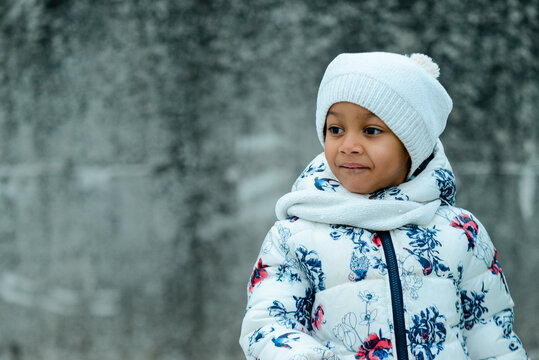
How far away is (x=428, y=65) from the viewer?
1.63m

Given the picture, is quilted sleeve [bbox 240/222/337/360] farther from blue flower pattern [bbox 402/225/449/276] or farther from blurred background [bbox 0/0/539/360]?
blurred background [bbox 0/0/539/360]

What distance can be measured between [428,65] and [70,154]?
2360 millimetres

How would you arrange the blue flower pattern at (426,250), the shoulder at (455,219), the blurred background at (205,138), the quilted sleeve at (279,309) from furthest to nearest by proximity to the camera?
the blurred background at (205,138), the shoulder at (455,219), the blue flower pattern at (426,250), the quilted sleeve at (279,309)

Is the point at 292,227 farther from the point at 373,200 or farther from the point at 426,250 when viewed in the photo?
the point at 426,250

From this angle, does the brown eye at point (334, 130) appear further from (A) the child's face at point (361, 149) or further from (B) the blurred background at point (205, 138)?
(B) the blurred background at point (205, 138)

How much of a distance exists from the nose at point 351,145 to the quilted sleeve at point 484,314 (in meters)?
0.42

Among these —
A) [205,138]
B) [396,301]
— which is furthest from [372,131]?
[205,138]

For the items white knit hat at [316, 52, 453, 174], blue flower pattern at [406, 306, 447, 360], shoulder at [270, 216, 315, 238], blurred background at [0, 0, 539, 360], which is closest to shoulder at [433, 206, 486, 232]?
white knit hat at [316, 52, 453, 174]

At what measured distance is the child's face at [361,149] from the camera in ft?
5.01

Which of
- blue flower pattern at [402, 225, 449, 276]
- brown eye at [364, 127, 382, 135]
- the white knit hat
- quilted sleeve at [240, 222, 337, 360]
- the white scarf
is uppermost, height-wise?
the white knit hat

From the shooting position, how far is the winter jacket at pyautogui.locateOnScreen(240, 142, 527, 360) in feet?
A: 4.74

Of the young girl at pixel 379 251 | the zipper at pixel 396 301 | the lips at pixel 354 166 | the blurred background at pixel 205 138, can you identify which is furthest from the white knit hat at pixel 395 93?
the blurred background at pixel 205 138

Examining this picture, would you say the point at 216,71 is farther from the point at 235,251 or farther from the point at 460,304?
the point at 460,304

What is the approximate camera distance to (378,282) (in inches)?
58.0
